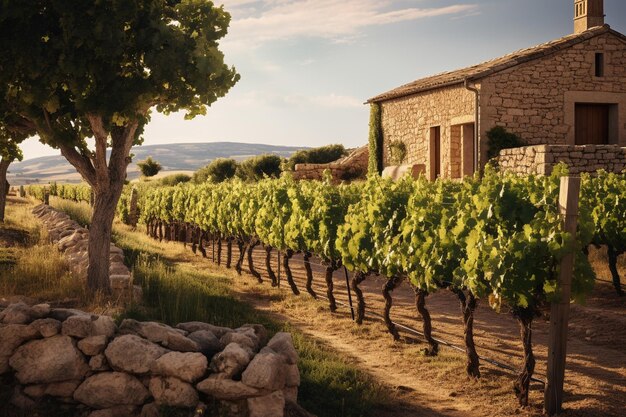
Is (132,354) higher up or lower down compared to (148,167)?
lower down

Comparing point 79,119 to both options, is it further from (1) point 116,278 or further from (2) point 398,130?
(2) point 398,130

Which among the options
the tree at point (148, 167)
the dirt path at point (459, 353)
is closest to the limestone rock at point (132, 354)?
the dirt path at point (459, 353)

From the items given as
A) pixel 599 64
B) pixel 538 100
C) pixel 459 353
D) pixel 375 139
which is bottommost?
pixel 459 353

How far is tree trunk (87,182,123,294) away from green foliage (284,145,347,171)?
26.2 m

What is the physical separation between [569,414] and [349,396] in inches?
79.3

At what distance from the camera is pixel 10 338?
5.46 m

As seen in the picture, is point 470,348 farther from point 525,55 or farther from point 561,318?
point 525,55

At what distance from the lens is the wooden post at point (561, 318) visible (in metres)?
6.10

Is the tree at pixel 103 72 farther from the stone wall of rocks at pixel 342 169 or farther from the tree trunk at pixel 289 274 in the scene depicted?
the stone wall of rocks at pixel 342 169

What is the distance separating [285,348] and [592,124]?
1749 cm

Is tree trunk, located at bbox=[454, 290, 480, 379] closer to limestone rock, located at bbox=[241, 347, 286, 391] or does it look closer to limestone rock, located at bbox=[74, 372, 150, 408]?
limestone rock, located at bbox=[241, 347, 286, 391]

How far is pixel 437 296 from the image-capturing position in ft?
40.4

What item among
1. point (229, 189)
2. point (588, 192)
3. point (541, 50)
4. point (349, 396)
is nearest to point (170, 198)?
point (229, 189)

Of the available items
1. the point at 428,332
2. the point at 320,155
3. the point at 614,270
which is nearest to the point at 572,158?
the point at 614,270
